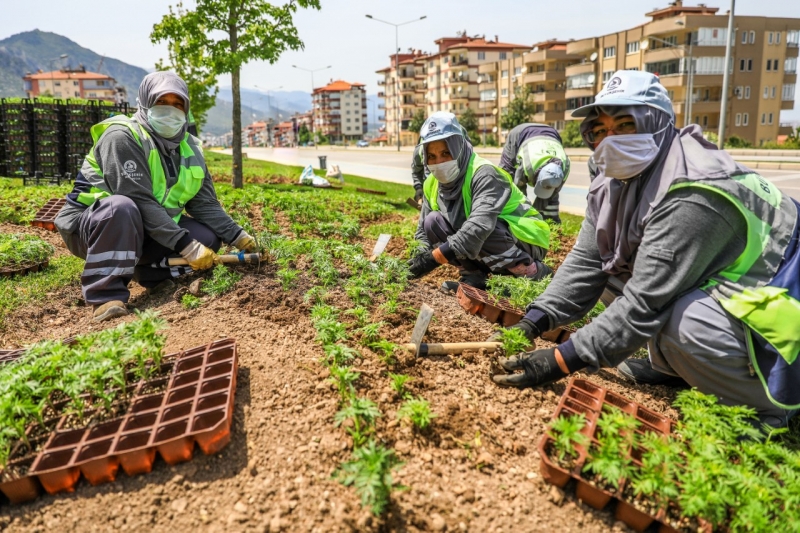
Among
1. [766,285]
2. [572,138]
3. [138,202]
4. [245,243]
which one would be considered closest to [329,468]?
[766,285]

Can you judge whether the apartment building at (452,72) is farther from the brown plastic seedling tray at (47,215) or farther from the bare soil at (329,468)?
the bare soil at (329,468)

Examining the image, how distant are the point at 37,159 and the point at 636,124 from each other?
489 inches

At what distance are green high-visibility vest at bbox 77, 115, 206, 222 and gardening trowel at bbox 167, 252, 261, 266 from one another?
42 centimetres

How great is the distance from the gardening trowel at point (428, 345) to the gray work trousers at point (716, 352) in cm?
95

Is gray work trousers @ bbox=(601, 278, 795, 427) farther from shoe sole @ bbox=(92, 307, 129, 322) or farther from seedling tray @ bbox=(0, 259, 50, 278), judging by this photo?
seedling tray @ bbox=(0, 259, 50, 278)

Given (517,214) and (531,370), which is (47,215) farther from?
(531,370)

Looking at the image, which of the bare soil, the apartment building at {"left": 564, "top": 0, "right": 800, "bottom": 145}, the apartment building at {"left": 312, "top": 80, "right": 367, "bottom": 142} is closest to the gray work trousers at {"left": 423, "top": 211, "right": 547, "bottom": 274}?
the bare soil

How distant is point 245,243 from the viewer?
4.94 meters

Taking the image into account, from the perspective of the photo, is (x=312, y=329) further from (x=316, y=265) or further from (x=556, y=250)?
(x=556, y=250)

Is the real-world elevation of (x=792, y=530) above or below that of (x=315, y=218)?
below

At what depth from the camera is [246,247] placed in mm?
4949

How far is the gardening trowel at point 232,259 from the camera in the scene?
446 cm

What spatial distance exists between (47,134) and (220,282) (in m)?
9.91

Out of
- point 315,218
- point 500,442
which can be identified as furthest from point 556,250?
point 500,442
